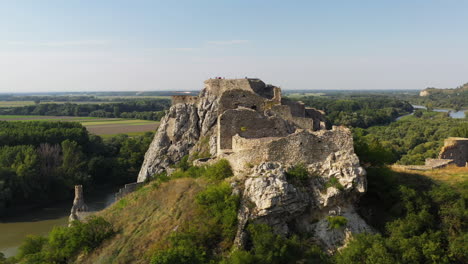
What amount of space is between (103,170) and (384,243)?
40675mm

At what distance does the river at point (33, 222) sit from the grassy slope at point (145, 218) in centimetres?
1346

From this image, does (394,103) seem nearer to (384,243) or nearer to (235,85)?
(235,85)

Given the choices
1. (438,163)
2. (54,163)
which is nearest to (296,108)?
(438,163)

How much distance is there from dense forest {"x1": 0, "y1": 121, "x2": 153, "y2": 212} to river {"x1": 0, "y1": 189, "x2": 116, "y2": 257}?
200 cm

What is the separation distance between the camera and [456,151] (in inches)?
1122

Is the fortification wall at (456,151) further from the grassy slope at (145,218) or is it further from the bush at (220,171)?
the grassy slope at (145,218)

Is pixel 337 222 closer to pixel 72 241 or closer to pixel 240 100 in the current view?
pixel 72 241

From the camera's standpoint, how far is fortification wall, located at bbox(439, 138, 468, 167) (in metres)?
28.3

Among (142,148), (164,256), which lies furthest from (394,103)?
(164,256)

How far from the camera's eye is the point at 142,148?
5569 cm

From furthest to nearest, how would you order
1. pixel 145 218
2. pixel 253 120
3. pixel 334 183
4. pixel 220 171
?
pixel 253 120, pixel 220 171, pixel 145 218, pixel 334 183

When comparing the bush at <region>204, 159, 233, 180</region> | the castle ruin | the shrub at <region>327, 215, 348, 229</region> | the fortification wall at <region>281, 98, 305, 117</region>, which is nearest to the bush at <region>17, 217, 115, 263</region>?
the bush at <region>204, 159, 233, 180</region>

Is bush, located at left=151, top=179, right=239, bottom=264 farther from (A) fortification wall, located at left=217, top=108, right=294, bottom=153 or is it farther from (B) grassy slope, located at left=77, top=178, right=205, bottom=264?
(A) fortification wall, located at left=217, top=108, right=294, bottom=153

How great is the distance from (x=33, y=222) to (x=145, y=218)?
21847mm
